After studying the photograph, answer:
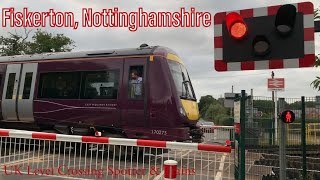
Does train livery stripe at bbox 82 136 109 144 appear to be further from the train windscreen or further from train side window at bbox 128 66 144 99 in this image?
the train windscreen

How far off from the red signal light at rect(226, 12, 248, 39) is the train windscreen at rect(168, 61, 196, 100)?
7.18 meters

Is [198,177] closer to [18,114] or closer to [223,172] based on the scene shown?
[223,172]

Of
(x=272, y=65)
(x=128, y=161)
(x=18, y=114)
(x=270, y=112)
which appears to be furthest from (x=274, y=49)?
(x=18, y=114)

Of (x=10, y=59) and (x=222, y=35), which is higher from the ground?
(x=10, y=59)

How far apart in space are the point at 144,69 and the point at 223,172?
16.5 feet

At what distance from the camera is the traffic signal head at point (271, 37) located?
4.00 m

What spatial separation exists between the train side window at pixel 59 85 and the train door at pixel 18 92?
19.6 inches

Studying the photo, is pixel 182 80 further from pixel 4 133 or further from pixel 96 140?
pixel 4 133

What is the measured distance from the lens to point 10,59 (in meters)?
13.8

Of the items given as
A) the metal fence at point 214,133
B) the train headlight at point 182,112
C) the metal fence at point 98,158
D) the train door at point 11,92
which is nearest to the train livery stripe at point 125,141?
the metal fence at point 98,158

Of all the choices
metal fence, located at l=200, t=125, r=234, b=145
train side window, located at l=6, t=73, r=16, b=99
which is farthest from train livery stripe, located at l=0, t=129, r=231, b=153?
metal fence, located at l=200, t=125, r=234, b=145

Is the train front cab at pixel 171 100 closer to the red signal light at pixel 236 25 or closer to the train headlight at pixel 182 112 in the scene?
the train headlight at pixel 182 112

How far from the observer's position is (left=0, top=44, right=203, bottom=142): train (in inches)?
428

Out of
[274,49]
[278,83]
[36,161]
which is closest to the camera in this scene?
[274,49]
